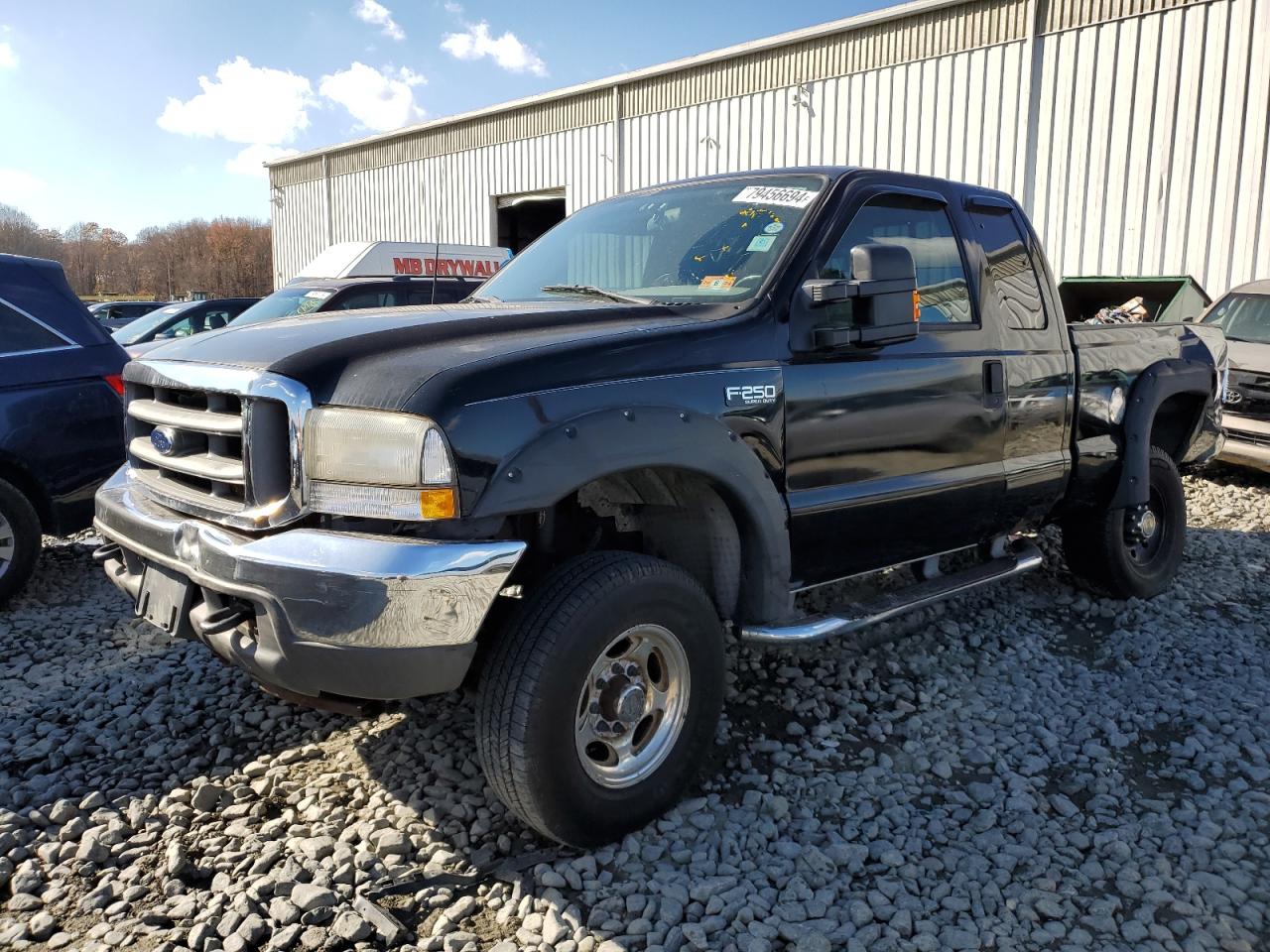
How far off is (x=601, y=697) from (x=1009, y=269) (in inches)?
111

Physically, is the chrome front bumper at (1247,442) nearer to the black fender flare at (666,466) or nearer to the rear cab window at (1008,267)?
the rear cab window at (1008,267)

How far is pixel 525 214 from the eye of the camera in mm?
20219

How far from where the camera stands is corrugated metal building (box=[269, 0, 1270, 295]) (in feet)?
34.6

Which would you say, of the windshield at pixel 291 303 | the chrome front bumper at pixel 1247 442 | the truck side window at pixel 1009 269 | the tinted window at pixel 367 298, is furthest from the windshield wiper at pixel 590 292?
the chrome front bumper at pixel 1247 442

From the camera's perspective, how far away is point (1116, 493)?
4738mm

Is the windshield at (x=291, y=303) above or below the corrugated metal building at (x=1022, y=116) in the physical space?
below

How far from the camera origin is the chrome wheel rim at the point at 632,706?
8.91 feet

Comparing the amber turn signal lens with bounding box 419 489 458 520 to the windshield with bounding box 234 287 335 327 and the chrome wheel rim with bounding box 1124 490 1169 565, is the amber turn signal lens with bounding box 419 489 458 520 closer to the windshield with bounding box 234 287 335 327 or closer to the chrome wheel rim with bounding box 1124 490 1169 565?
the chrome wheel rim with bounding box 1124 490 1169 565

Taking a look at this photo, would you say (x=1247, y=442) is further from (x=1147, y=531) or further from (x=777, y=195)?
(x=777, y=195)

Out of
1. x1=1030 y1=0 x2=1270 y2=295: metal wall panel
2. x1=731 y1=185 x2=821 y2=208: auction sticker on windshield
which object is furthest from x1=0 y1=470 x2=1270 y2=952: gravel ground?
x1=1030 y1=0 x2=1270 y2=295: metal wall panel

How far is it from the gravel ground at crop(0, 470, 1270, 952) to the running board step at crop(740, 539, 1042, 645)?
1.46 feet

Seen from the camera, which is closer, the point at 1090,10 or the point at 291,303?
the point at 291,303

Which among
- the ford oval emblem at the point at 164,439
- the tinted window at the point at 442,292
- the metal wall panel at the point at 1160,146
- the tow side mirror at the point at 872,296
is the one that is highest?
the metal wall panel at the point at 1160,146

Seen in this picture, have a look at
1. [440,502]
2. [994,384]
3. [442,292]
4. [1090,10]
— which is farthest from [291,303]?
[1090,10]
